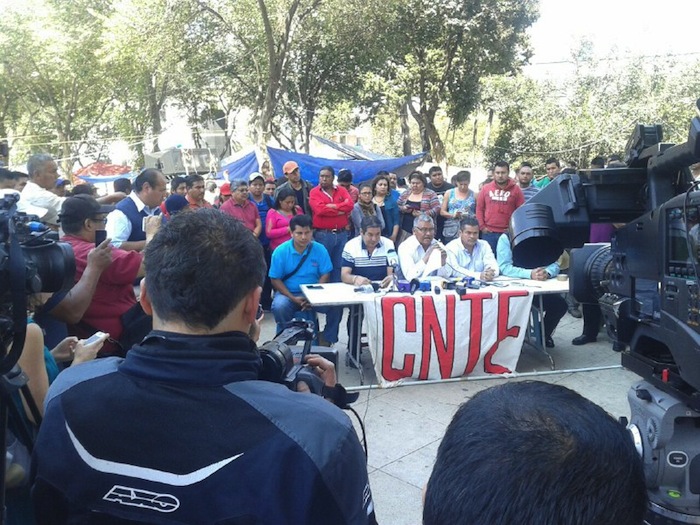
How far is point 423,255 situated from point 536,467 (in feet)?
16.2

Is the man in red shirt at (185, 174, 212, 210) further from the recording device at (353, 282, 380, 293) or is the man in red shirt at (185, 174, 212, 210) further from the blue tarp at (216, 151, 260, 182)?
the blue tarp at (216, 151, 260, 182)

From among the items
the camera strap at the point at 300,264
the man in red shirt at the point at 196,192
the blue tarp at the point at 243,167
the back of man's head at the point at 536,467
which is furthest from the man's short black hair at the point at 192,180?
the blue tarp at the point at 243,167

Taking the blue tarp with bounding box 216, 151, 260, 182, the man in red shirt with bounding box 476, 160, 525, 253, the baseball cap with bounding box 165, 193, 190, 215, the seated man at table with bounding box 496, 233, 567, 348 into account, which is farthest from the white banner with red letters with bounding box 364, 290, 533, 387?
the blue tarp with bounding box 216, 151, 260, 182

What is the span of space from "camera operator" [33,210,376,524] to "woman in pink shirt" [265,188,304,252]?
5.55 m

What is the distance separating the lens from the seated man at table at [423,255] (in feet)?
18.4

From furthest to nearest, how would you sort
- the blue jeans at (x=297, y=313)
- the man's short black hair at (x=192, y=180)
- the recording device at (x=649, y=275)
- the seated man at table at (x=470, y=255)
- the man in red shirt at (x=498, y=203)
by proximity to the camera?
the man in red shirt at (x=498, y=203) → the man's short black hair at (x=192, y=180) → the seated man at table at (x=470, y=255) → the blue jeans at (x=297, y=313) → the recording device at (x=649, y=275)

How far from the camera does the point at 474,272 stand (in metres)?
5.80

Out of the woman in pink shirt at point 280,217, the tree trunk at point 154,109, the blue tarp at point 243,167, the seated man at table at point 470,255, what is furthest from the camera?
the tree trunk at point 154,109

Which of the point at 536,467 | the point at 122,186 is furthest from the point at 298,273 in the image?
the point at 536,467

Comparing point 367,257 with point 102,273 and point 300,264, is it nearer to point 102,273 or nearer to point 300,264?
point 300,264

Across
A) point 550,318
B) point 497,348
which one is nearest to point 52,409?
point 497,348

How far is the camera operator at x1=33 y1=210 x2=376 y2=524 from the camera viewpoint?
1181 mm

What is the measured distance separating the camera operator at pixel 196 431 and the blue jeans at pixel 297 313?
4.05 m

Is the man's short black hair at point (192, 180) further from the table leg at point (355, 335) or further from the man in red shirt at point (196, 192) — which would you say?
the table leg at point (355, 335)
